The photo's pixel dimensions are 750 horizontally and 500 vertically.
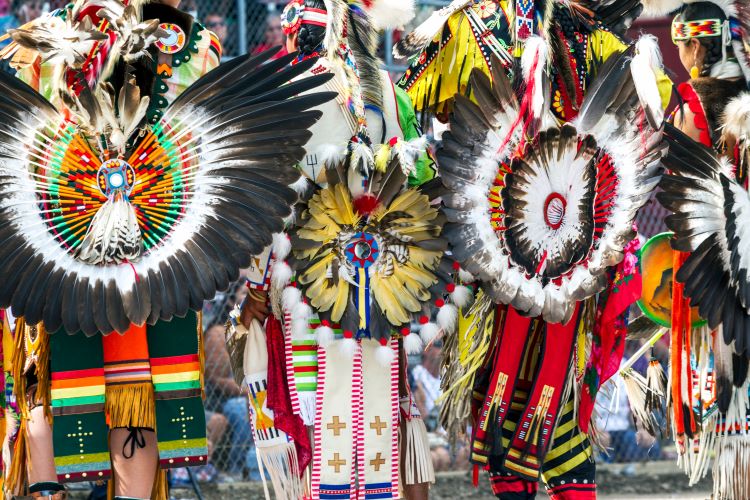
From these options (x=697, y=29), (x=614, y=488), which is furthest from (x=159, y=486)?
(x=614, y=488)

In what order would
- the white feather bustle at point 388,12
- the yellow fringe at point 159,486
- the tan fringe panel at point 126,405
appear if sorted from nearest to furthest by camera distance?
the tan fringe panel at point 126,405
the yellow fringe at point 159,486
the white feather bustle at point 388,12

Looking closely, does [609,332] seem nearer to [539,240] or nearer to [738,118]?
[539,240]

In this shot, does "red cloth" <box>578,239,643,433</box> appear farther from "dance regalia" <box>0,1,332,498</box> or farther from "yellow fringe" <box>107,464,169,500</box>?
"yellow fringe" <box>107,464,169,500</box>

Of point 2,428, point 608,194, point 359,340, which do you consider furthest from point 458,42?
point 2,428

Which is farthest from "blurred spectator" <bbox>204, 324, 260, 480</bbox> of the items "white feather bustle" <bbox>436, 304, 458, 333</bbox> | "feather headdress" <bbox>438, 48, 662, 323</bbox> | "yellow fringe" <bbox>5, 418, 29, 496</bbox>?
"feather headdress" <bbox>438, 48, 662, 323</bbox>

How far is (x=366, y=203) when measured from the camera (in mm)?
4004

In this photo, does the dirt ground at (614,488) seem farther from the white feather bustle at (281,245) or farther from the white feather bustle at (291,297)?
the white feather bustle at (281,245)

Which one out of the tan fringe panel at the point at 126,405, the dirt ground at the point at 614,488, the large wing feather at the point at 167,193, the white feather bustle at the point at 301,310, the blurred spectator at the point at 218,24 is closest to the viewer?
the large wing feather at the point at 167,193

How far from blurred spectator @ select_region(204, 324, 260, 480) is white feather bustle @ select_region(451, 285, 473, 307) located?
107 inches

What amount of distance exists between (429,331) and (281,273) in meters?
0.55

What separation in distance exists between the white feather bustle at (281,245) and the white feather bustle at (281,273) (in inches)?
1.3

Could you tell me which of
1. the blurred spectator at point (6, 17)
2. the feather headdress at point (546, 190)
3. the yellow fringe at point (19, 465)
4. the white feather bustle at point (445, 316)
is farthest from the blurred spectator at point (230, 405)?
the feather headdress at point (546, 190)

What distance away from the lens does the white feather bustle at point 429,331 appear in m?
4.07

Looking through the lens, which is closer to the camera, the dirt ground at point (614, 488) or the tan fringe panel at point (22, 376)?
the tan fringe panel at point (22, 376)
